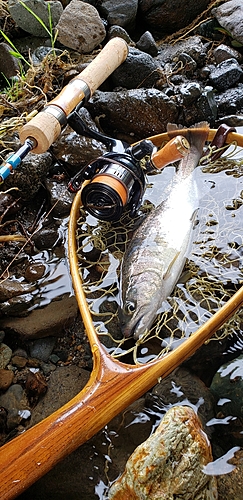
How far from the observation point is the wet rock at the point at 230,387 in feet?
9.04

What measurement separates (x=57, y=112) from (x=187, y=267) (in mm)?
1226

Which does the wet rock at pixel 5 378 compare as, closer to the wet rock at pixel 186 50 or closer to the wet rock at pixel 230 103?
the wet rock at pixel 230 103

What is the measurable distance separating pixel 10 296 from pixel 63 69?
2.41 metres

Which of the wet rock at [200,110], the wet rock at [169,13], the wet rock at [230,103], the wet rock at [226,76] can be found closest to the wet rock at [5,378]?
the wet rock at [200,110]

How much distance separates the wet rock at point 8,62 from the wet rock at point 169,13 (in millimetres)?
1614

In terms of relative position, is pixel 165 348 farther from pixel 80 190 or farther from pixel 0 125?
pixel 0 125

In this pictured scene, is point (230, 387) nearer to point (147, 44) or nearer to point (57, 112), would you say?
point (57, 112)

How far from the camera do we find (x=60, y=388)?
2.93 meters

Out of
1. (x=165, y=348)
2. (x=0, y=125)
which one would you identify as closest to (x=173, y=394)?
(x=165, y=348)

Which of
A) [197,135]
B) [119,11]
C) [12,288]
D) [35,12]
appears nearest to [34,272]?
[12,288]

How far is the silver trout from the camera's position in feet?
8.87

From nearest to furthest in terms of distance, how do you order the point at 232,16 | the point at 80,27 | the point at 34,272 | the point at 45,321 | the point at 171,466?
the point at 171,466 < the point at 45,321 < the point at 34,272 < the point at 80,27 < the point at 232,16

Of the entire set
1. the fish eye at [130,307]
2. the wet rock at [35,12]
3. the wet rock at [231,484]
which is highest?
the wet rock at [35,12]

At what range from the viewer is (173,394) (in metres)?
2.84
